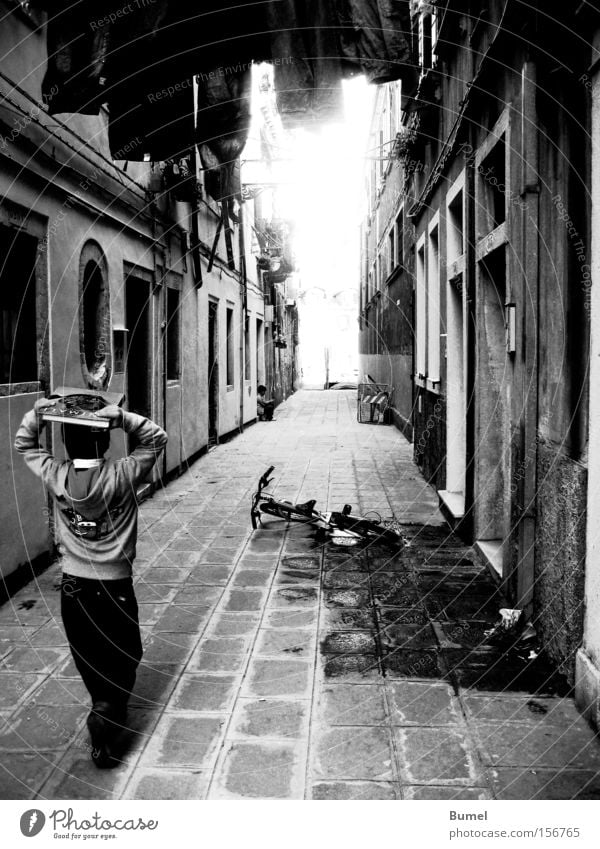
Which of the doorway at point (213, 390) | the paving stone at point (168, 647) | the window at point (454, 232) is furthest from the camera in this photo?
the doorway at point (213, 390)

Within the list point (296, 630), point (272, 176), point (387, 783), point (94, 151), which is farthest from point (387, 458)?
point (272, 176)

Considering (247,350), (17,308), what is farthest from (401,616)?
(247,350)

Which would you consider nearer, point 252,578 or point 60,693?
point 60,693

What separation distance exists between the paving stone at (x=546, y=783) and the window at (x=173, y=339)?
1015 cm

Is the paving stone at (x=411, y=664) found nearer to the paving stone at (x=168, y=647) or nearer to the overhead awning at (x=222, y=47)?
the paving stone at (x=168, y=647)

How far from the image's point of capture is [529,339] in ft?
18.0

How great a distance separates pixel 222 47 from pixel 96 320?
11.9ft

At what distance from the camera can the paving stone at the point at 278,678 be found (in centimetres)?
461

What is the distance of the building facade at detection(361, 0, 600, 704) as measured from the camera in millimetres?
4453

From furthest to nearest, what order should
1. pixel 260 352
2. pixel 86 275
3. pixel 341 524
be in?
pixel 260 352 → pixel 86 275 → pixel 341 524

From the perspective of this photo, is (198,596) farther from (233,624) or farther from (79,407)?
(79,407)

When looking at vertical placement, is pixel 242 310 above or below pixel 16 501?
above

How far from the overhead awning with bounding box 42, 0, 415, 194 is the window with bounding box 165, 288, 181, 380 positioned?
19.7 feet

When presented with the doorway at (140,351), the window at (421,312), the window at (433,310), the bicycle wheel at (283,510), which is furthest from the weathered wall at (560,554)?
the window at (421,312)
